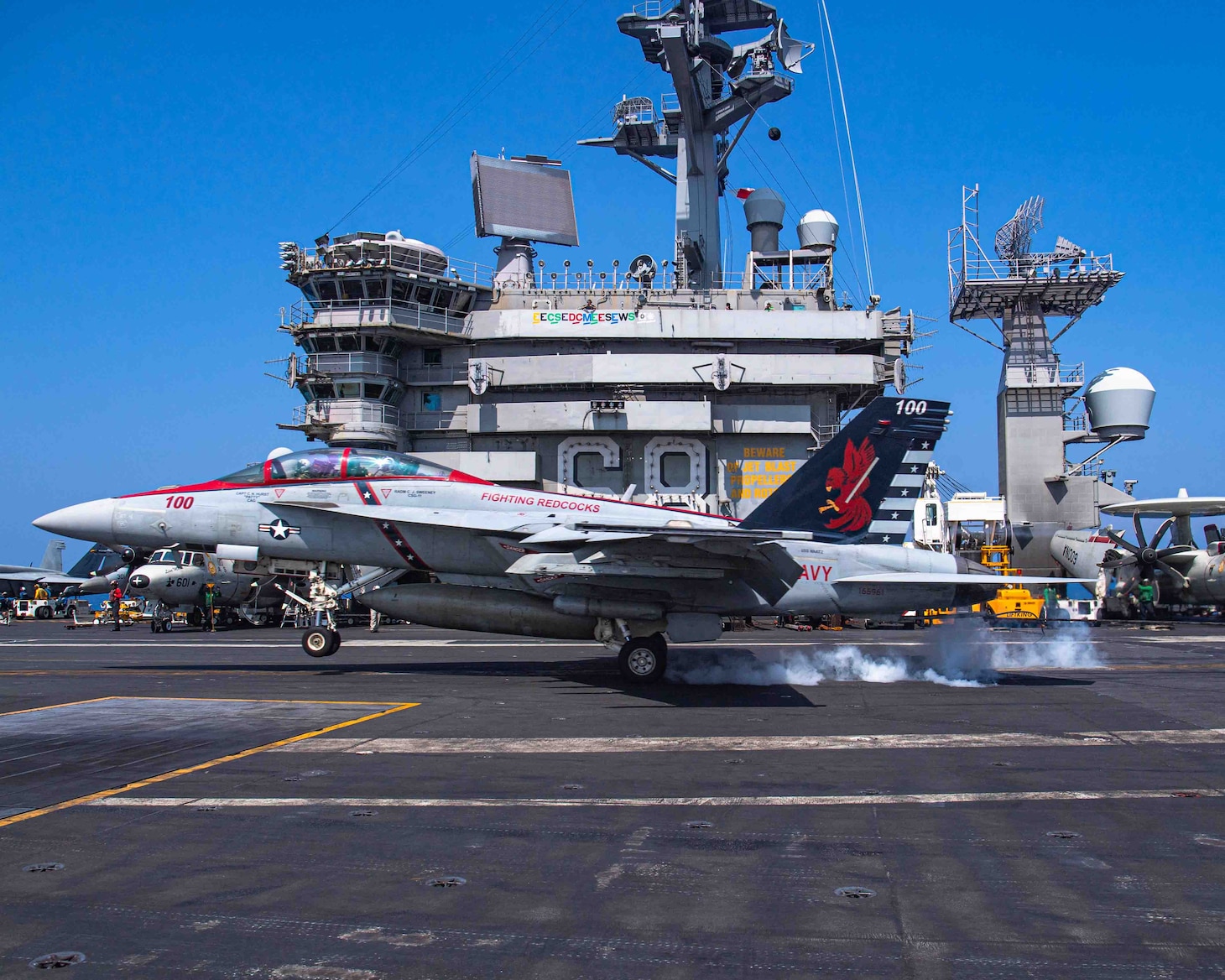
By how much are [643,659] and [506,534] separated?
3.38 metres

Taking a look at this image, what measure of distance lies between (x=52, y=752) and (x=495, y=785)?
5497 mm

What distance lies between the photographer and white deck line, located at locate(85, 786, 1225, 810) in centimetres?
750

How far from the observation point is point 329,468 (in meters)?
16.1

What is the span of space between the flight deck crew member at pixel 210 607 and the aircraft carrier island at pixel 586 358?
10847 mm

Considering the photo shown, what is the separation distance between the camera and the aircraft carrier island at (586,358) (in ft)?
138

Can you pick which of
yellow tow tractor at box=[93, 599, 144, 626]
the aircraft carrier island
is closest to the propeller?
the aircraft carrier island

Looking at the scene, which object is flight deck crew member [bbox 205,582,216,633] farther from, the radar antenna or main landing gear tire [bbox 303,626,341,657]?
the radar antenna

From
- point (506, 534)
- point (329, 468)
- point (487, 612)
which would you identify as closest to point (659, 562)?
point (506, 534)

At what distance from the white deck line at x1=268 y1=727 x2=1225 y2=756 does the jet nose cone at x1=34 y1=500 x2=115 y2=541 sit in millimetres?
8180

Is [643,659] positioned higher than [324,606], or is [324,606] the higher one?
[324,606]

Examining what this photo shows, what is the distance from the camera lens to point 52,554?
224 ft

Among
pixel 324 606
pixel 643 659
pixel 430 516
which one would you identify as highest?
pixel 430 516

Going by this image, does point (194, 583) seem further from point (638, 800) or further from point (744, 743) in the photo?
point (638, 800)

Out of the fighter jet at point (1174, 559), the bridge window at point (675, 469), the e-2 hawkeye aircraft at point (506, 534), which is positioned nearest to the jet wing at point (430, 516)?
the e-2 hawkeye aircraft at point (506, 534)
